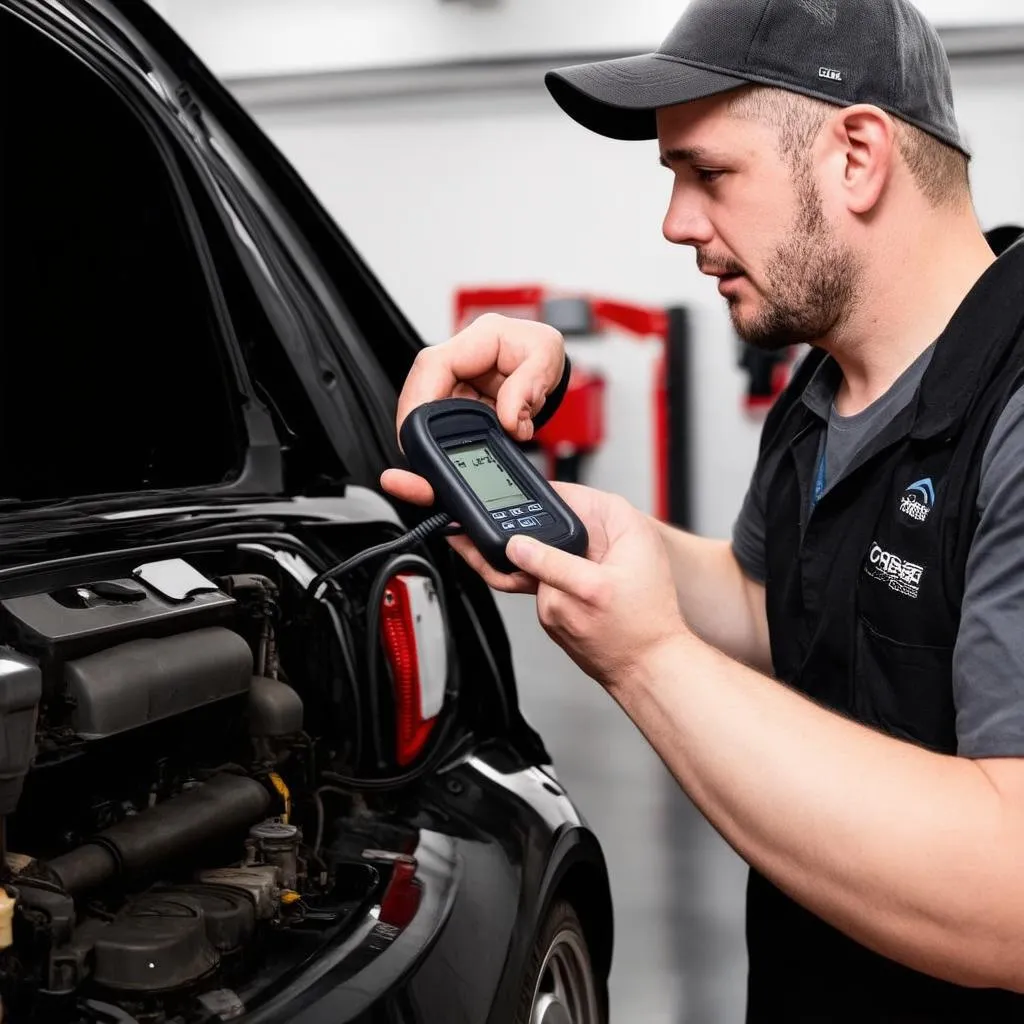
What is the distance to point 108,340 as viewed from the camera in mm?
1899

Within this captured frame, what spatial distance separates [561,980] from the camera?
1792 millimetres

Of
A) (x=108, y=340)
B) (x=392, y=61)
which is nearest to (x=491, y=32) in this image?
(x=392, y=61)

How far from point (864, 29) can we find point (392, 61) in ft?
20.0

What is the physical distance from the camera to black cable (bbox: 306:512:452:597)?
1.42m

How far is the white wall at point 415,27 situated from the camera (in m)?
6.64

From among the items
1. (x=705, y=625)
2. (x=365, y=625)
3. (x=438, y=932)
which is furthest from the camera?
(x=705, y=625)

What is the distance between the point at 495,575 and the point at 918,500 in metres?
0.45

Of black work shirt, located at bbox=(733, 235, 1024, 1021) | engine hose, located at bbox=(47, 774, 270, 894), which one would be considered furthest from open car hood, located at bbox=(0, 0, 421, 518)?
black work shirt, located at bbox=(733, 235, 1024, 1021)

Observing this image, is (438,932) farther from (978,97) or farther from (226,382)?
(978,97)

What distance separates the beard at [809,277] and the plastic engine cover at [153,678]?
2.42ft

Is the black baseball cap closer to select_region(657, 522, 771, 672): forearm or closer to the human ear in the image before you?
the human ear

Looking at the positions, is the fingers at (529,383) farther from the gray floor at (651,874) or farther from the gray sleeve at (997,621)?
the gray floor at (651,874)

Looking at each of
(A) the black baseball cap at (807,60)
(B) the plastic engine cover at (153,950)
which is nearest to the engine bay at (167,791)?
(B) the plastic engine cover at (153,950)

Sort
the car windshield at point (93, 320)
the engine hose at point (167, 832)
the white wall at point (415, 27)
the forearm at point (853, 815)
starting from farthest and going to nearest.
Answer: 1. the white wall at point (415, 27)
2. the car windshield at point (93, 320)
3. the engine hose at point (167, 832)
4. the forearm at point (853, 815)
